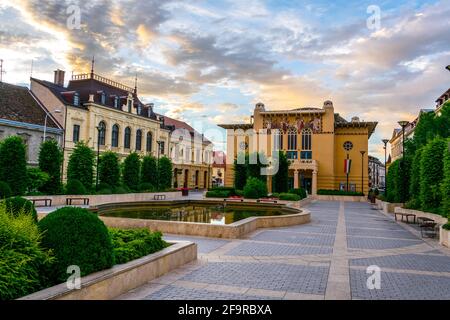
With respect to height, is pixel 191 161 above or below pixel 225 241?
above

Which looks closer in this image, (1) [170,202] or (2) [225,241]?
(2) [225,241]

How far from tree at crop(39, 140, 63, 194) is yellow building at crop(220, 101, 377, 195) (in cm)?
3270

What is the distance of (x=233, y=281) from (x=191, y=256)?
223 centimetres

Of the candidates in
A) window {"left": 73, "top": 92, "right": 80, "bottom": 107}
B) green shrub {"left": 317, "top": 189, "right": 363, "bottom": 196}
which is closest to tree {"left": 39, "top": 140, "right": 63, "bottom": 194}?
window {"left": 73, "top": 92, "right": 80, "bottom": 107}

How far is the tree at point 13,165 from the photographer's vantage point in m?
27.5

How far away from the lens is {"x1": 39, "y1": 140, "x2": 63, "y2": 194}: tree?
31578 mm

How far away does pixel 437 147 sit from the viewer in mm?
23109

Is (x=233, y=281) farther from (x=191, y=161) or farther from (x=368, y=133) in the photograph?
(x=191, y=161)

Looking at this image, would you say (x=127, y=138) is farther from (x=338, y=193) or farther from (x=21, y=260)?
(x=21, y=260)

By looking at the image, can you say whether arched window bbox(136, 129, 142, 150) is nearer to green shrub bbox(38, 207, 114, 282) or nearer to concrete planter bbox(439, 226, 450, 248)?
concrete planter bbox(439, 226, 450, 248)

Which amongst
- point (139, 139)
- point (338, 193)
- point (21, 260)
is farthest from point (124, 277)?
point (139, 139)

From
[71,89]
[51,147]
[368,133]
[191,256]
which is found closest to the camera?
[191,256]

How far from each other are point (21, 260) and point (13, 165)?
2515 centimetres
